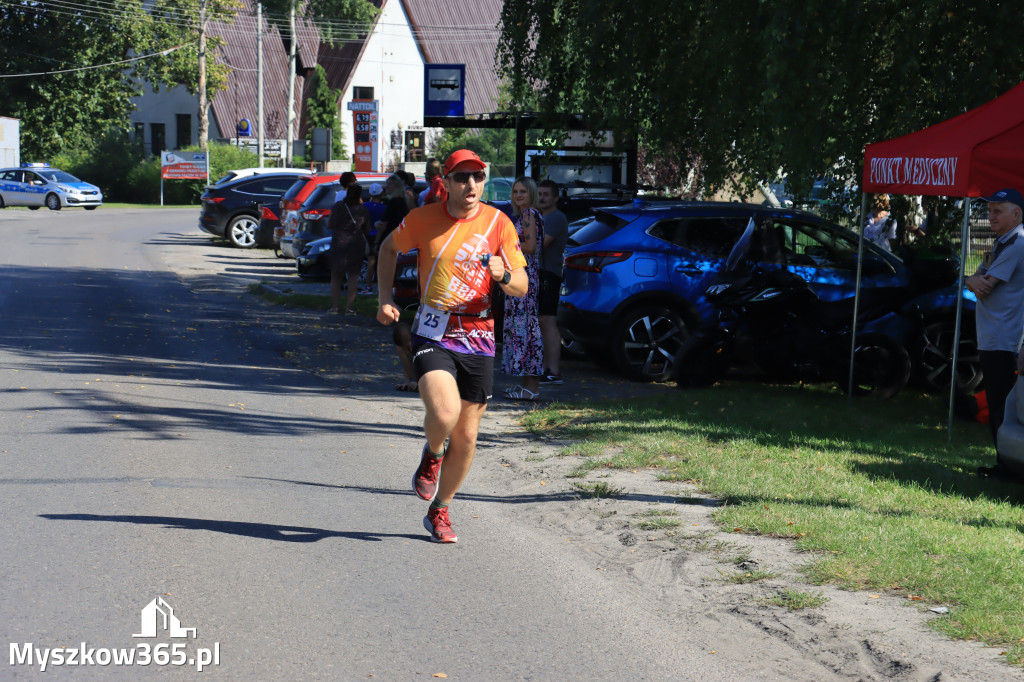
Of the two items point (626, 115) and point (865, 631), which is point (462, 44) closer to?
point (626, 115)

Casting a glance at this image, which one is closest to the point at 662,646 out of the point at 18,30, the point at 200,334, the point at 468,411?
the point at 468,411

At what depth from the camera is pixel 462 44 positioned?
233 ft

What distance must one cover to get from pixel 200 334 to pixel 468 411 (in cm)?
925

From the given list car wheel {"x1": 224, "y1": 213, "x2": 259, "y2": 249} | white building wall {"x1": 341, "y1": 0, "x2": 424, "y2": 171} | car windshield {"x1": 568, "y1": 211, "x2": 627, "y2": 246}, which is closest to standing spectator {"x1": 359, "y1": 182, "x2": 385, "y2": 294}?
car windshield {"x1": 568, "y1": 211, "x2": 627, "y2": 246}

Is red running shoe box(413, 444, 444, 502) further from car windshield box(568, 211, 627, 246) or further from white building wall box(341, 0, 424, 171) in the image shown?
white building wall box(341, 0, 424, 171)

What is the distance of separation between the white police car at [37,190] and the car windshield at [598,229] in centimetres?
4053

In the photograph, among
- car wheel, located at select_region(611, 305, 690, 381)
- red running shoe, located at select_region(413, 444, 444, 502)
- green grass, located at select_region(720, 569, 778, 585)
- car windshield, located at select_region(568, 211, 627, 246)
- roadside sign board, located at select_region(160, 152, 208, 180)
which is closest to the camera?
green grass, located at select_region(720, 569, 778, 585)

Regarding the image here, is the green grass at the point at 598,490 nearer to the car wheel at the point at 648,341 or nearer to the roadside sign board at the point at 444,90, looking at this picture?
the car wheel at the point at 648,341

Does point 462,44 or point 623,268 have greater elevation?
point 462,44

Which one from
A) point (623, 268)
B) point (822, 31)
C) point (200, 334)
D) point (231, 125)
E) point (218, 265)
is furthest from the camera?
point (231, 125)

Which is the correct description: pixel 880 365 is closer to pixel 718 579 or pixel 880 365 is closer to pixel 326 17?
pixel 718 579

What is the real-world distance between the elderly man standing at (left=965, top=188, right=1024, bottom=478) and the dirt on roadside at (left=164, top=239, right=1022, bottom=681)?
2410 millimetres

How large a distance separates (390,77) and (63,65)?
57.8ft

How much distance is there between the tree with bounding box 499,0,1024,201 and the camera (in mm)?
9586
